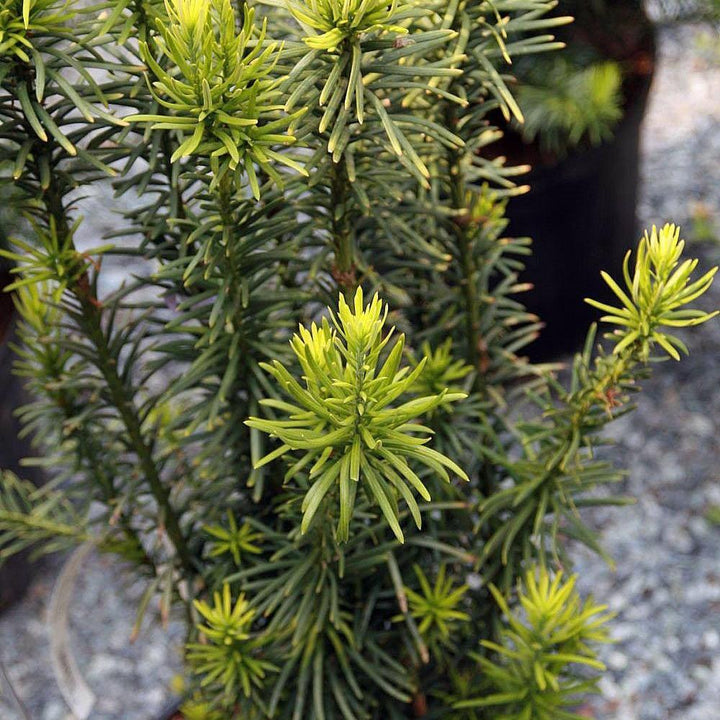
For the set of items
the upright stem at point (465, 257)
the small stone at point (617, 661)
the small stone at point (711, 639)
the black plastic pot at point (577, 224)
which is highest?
the upright stem at point (465, 257)

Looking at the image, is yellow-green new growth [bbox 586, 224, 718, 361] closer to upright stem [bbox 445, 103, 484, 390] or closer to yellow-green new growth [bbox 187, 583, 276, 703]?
upright stem [bbox 445, 103, 484, 390]

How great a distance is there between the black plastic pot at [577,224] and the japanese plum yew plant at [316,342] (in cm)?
88

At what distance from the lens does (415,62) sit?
0.68 meters

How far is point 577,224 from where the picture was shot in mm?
1746

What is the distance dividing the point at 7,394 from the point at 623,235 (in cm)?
116

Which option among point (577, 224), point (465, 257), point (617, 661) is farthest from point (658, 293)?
point (577, 224)

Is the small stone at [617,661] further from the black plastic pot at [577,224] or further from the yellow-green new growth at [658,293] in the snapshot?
the yellow-green new growth at [658,293]

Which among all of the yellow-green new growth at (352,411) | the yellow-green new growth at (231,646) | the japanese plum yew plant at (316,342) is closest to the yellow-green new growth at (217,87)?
the japanese plum yew plant at (316,342)

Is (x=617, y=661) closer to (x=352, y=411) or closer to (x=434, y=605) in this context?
(x=434, y=605)

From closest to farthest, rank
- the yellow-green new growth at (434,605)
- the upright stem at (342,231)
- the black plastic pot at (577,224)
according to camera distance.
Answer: the upright stem at (342,231)
the yellow-green new growth at (434,605)
the black plastic pot at (577,224)

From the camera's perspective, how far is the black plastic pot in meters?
1.69

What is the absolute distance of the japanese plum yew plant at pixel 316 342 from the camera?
0.53 metres

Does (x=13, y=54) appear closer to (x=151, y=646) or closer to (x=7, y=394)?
(x=7, y=394)

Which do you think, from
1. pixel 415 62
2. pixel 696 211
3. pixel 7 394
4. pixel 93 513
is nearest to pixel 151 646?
pixel 93 513
